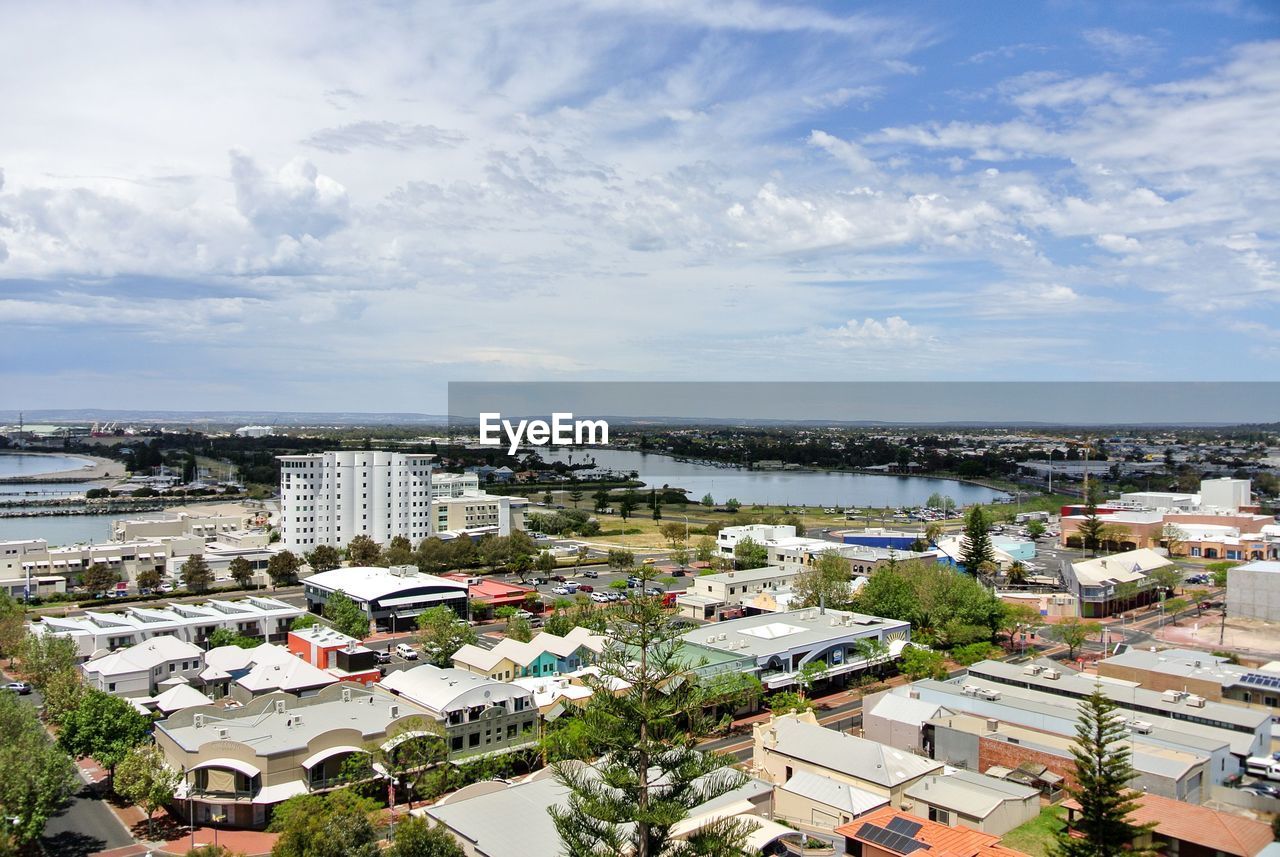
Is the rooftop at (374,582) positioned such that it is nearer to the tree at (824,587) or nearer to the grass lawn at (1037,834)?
the tree at (824,587)

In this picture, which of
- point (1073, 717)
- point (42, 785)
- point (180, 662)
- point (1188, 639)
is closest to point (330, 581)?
point (180, 662)

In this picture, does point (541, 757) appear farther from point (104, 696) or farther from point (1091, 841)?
point (1091, 841)

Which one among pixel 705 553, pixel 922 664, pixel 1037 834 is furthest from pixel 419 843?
pixel 705 553

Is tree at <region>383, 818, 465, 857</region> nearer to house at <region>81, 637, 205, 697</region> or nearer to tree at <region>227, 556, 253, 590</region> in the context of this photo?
house at <region>81, 637, 205, 697</region>

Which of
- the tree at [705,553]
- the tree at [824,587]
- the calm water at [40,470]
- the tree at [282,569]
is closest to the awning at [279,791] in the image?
the tree at [824,587]

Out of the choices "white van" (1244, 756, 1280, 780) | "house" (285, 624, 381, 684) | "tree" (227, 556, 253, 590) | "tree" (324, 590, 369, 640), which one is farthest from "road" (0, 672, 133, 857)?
"tree" (227, 556, 253, 590)

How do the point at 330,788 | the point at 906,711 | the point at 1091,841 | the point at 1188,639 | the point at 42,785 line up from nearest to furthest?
the point at 1091,841 < the point at 42,785 < the point at 330,788 < the point at 906,711 < the point at 1188,639
